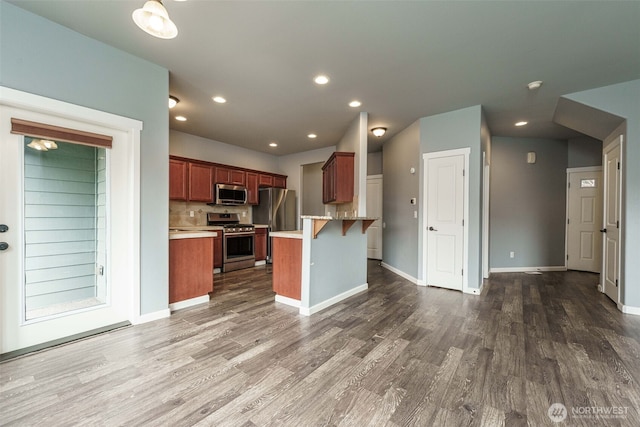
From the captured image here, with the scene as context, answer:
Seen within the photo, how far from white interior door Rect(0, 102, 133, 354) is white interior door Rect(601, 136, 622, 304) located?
5.93 metres

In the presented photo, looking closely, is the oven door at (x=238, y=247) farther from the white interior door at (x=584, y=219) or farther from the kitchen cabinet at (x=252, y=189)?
the white interior door at (x=584, y=219)

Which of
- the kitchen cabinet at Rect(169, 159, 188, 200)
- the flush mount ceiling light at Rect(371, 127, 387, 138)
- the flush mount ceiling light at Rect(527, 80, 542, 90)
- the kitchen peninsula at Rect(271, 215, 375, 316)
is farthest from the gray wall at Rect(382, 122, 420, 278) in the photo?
the kitchen cabinet at Rect(169, 159, 188, 200)

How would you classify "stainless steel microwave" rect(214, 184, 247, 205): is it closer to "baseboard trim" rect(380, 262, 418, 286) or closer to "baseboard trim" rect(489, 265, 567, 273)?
"baseboard trim" rect(380, 262, 418, 286)

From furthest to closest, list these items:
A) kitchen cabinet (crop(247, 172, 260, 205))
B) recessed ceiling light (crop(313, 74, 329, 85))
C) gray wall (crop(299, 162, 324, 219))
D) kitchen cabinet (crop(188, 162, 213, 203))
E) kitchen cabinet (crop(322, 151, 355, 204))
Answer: gray wall (crop(299, 162, 324, 219)), kitchen cabinet (crop(247, 172, 260, 205)), kitchen cabinet (crop(188, 162, 213, 203)), kitchen cabinet (crop(322, 151, 355, 204)), recessed ceiling light (crop(313, 74, 329, 85))

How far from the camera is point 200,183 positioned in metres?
5.07

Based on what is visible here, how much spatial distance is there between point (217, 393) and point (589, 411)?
226 cm

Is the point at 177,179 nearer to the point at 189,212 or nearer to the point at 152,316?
the point at 189,212

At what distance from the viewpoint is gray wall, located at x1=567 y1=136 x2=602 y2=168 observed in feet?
16.9

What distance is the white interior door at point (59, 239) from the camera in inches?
82.4

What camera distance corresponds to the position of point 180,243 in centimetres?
311

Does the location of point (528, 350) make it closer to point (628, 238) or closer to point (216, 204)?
point (628, 238)

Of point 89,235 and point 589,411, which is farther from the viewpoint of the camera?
point 89,235

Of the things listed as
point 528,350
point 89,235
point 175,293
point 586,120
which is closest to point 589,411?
point 528,350

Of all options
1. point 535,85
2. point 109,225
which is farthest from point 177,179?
point 535,85
